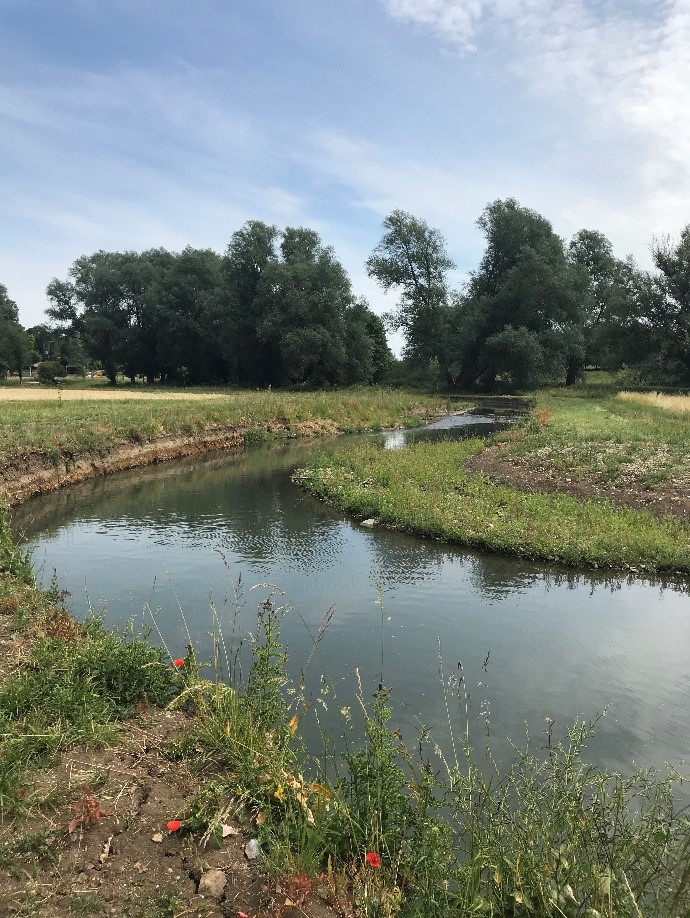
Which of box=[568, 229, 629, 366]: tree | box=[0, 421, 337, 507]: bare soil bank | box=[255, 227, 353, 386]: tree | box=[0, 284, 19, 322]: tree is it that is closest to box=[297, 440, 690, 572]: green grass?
box=[0, 421, 337, 507]: bare soil bank

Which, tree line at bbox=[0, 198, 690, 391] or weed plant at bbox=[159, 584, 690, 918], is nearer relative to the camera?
weed plant at bbox=[159, 584, 690, 918]

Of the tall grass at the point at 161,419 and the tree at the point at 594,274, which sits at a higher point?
the tree at the point at 594,274

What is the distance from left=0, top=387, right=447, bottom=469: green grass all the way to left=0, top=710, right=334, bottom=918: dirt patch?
55.9 feet

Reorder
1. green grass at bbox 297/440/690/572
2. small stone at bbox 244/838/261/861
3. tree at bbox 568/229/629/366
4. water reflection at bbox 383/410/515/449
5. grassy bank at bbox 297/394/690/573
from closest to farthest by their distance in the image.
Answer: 1. small stone at bbox 244/838/261/861
2. green grass at bbox 297/440/690/572
3. grassy bank at bbox 297/394/690/573
4. water reflection at bbox 383/410/515/449
5. tree at bbox 568/229/629/366

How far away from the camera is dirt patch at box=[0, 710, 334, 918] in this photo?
3922 millimetres

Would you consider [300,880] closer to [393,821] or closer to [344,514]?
[393,821]

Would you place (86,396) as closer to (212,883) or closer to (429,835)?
(212,883)

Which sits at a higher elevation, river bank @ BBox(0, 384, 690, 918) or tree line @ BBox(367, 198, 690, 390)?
tree line @ BBox(367, 198, 690, 390)

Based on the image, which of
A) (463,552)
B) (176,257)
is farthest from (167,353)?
(463,552)

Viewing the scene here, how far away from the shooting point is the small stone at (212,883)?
409 cm

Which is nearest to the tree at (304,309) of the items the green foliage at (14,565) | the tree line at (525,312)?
the tree line at (525,312)

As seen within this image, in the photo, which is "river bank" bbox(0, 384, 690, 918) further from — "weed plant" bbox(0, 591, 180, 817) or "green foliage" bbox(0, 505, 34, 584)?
"green foliage" bbox(0, 505, 34, 584)

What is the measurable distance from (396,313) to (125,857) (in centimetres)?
7079

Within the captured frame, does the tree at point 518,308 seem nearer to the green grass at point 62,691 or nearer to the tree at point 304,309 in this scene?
the tree at point 304,309
